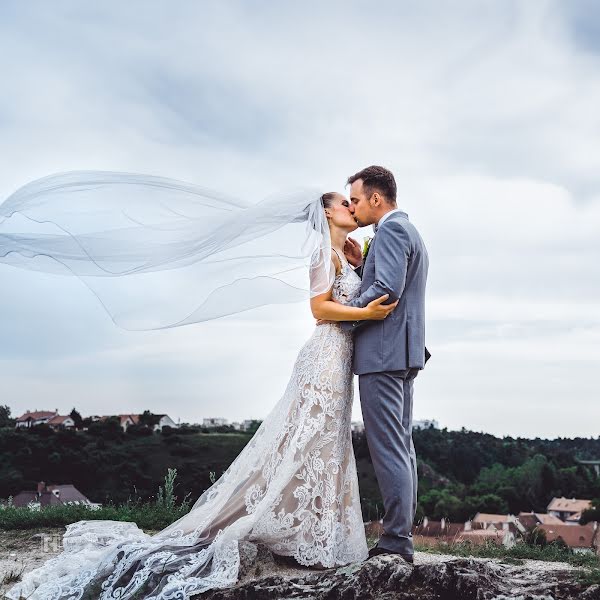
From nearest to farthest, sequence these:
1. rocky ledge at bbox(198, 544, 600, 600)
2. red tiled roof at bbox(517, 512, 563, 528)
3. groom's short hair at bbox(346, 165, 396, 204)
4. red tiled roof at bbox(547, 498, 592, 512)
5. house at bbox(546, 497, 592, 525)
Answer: rocky ledge at bbox(198, 544, 600, 600), groom's short hair at bbox(346, 165, 396, 204), red tiled roof at bbox(517, 512, 563, 528), house at bbox(546, 497, 592, 525), red tiled roof at bbox(547, 498, 592, 512)

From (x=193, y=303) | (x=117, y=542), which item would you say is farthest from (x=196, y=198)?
(x=117, y=542)

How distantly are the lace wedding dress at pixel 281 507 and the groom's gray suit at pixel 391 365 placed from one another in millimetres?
288

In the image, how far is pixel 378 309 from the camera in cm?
522

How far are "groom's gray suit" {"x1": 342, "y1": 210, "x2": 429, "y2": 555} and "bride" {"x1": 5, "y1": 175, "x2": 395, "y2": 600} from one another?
166mm

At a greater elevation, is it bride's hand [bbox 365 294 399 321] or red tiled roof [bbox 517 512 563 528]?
bride's hand [bbox 365 294 399 321]

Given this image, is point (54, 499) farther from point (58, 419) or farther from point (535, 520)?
point (58, 419)

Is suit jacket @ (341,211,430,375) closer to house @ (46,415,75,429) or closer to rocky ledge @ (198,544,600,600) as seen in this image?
rocky ledge @ (198,544,600,600)

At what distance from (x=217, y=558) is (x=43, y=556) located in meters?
2.94

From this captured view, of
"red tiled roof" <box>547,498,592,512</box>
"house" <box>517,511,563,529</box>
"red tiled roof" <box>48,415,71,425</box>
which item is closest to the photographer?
"house" <box>517,511,563,529</box>

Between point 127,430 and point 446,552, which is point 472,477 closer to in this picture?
point 127,430

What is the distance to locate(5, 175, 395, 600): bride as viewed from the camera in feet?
16.9

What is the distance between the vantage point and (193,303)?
5.91 m

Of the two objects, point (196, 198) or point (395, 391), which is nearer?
point (395, 391)

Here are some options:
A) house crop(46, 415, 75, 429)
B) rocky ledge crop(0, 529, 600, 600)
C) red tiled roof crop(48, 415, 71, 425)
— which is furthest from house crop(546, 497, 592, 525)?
rocky ledge crop(0, 529, 600, 600)
